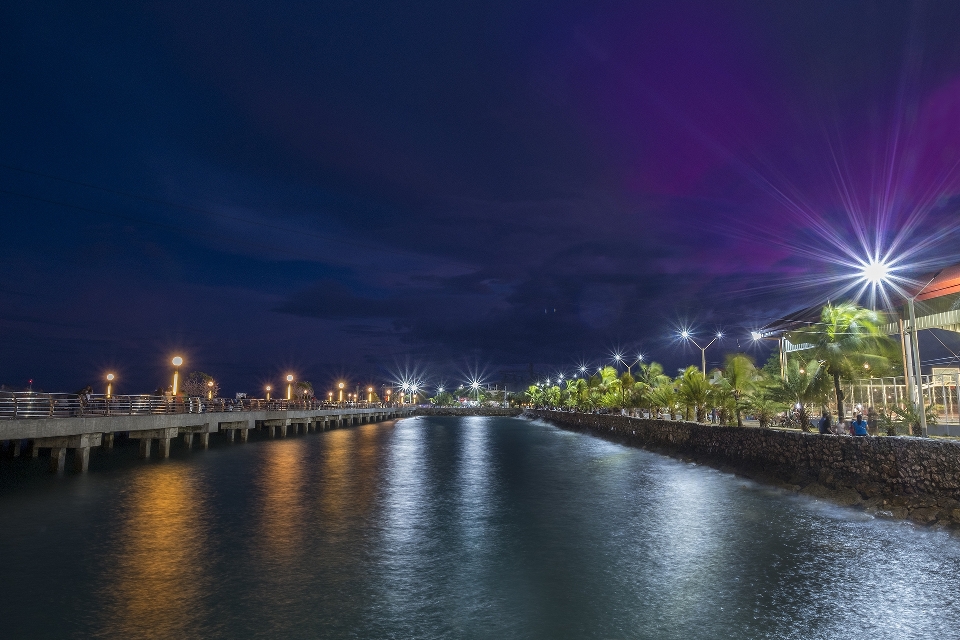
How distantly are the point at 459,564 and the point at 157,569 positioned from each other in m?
7.53

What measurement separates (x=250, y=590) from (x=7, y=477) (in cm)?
2595

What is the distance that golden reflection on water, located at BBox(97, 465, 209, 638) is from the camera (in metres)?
11.5

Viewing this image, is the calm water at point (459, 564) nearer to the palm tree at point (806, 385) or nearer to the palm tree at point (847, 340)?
the palm tree at point (806, 385)

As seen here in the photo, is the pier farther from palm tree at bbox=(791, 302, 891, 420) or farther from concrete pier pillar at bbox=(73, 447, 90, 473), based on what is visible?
palm tree at bbox=(791, 302, 891, 420)

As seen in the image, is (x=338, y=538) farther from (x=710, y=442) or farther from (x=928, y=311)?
(x=928, y=311)

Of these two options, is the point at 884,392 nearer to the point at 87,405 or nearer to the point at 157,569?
the point at 157,569

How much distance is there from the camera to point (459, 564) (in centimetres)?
1590

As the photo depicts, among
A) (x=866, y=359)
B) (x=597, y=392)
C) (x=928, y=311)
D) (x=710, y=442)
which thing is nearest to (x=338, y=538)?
(x=866, y=359)

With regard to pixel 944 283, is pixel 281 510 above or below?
below

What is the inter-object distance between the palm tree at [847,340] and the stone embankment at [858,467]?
151 inches

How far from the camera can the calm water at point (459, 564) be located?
11.6 meters

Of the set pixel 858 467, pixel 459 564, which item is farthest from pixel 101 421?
pixel 858 467

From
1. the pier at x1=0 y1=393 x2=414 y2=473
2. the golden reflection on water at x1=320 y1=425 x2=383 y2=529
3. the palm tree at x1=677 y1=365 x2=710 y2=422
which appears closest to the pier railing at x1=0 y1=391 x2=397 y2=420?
the pier at x1=0 y1=393 x2=414 y2=473

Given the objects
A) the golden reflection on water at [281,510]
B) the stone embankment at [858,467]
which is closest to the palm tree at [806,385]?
the stone embankment at [858,467]
